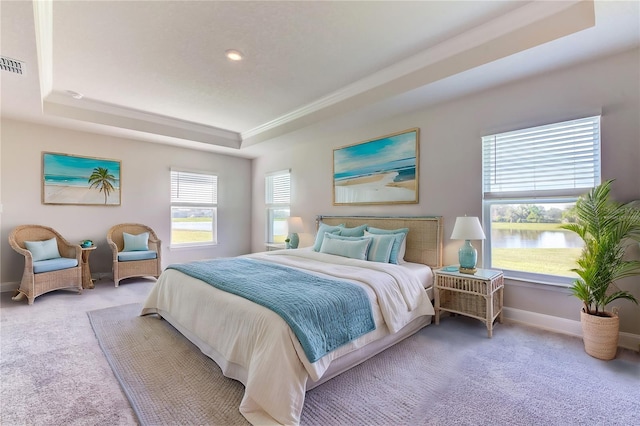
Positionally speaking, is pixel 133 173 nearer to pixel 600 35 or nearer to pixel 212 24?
pixel 212 24

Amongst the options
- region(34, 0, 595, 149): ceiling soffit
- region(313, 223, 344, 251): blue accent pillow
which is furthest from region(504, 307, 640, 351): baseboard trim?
region(34, 0, 595, 149): ceiling soffit

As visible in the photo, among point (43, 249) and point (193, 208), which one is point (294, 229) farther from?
point (43, 249)

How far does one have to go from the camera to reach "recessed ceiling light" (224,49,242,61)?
2848mm

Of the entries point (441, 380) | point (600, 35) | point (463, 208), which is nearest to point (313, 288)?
point (441, 380)

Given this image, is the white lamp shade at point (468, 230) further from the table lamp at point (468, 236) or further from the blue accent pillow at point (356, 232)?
the blue accent pillow at point (356, 232)

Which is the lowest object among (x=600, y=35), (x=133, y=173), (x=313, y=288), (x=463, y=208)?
(x=313, y=288)

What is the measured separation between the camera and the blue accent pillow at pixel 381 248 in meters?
3.38

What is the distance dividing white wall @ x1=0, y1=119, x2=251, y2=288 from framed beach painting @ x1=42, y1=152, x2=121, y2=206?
87 millimetres

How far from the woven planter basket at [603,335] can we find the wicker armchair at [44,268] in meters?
5.94

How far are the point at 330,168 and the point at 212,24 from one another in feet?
9.48

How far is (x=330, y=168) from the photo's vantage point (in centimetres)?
500

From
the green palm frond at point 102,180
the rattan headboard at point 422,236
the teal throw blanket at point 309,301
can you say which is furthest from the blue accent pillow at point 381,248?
the green palm frond at point 102,180

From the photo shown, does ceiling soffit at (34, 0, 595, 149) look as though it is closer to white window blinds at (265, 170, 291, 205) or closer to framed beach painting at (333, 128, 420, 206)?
framed beach painting at (333, 128, 420, 206)

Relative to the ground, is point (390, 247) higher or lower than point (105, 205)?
lower
